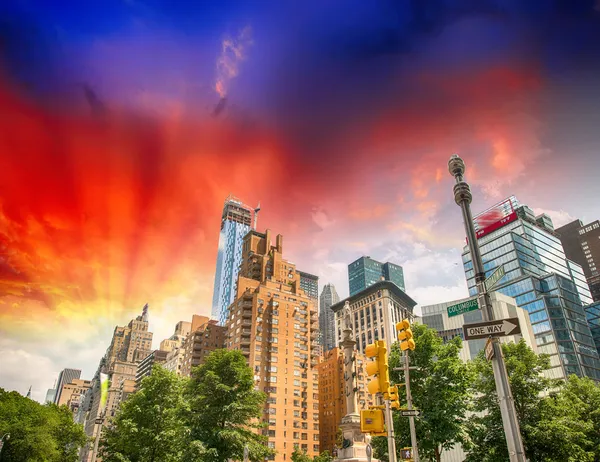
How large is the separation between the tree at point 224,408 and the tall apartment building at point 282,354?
4835cm

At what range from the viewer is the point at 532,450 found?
24297mm

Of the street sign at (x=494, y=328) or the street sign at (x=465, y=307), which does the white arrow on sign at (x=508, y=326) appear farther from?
the street sign at (x=465, y=307)

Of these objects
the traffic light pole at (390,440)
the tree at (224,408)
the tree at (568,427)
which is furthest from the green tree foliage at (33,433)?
the tree at (568,427)

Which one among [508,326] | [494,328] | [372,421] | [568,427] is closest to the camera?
[508,326]

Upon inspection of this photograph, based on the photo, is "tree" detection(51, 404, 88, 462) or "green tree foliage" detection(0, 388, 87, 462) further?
"tree" detection(51, 404, 88, 462)

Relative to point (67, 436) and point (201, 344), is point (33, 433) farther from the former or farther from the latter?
point (201, 344)

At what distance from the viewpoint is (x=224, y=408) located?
31.5m

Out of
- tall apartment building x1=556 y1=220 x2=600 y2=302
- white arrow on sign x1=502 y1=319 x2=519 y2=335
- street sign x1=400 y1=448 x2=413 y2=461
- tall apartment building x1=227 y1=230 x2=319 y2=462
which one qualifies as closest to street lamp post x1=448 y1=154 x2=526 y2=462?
white arrow on sign x1=502 y1=319 x2=519 y2=335

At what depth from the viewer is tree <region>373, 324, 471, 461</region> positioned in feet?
86.1

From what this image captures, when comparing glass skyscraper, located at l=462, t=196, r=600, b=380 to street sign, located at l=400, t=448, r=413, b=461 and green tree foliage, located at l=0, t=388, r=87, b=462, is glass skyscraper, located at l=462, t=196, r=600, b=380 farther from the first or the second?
green tree foliage, located at l=0, t=388, r=87, b=462

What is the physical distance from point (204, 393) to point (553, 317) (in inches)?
4471

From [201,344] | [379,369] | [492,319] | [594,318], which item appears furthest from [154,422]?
[594,318]

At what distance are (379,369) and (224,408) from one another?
985 inches

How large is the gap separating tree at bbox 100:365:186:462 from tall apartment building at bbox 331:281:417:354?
110 meters
